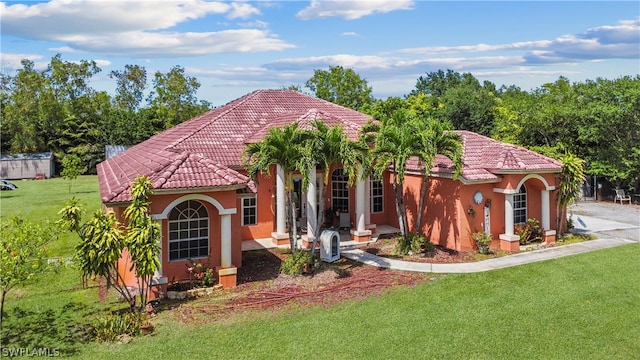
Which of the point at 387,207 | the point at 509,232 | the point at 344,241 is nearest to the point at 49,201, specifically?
the point at 344,241

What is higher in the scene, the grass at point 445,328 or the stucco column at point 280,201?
the stucco column at point 280,201

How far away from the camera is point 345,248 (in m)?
19.5

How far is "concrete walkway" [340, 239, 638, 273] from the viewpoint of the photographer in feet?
54.3

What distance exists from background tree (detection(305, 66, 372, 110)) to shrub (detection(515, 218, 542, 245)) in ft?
130

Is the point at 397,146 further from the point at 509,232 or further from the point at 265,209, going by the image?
the point at 265,209

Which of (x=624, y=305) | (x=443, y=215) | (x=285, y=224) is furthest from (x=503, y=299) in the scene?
(x=285, y=224)

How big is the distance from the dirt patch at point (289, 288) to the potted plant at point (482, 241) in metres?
3.81

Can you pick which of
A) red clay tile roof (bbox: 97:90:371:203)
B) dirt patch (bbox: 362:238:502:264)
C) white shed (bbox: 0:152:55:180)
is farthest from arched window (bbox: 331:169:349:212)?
white shed (bbox: 0:152:55:180)

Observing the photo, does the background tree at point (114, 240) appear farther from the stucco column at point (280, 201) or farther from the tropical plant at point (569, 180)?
the tropical plant at point (569, 180)

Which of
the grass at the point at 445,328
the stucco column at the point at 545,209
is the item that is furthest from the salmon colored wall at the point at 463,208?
the grass at the point at 445,328

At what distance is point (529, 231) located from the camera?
64.6ft

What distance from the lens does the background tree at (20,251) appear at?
1002cm

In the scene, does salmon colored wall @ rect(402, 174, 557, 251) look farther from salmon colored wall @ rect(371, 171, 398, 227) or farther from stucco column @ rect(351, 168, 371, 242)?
stucco column @ rect(351, 168, 371, 242)

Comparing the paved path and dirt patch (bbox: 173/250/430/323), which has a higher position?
the paved path
